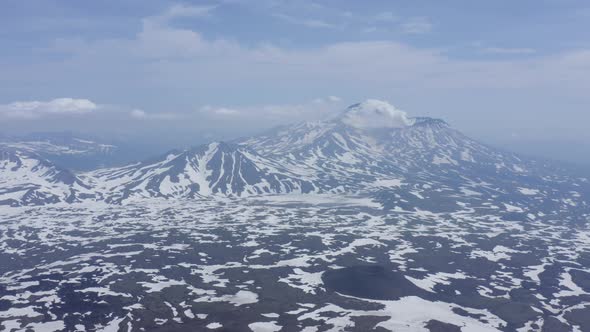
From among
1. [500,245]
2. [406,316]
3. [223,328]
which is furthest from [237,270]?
[500,245]

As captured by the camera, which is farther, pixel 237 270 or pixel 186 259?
pixel 186 259

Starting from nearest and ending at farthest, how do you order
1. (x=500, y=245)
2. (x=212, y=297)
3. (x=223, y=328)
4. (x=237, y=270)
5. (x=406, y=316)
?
1. (x=223, y=328)
2. (x=406, y=316)
3. (x=212, y=297)
4. (x=237, y=270)
5. (x=500, y=245)

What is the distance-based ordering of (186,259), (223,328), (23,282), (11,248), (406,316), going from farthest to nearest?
(11,248), (186,259), (23,282), (406,316), (223,328)

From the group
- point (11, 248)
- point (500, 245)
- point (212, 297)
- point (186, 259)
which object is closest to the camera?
point (212, 297)

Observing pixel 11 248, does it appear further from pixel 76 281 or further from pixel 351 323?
pixel 351 323

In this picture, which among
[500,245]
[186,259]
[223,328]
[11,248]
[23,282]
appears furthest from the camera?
[500,245]

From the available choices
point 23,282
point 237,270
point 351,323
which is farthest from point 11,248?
point 351,323

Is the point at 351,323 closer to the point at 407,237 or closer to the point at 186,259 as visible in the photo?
the point at 186,259

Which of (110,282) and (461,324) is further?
(110,282)

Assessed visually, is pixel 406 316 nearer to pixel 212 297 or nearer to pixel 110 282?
pixel 212 297
